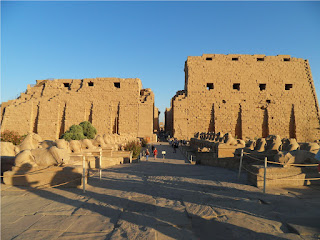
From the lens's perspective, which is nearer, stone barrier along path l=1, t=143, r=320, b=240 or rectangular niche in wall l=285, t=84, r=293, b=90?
stone barrier along path l=1, t=143, r=320, b=240

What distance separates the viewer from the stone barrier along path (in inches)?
92.9

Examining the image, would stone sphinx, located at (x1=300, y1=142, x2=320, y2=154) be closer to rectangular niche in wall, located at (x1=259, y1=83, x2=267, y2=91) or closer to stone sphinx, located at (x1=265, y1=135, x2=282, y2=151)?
stone sphinx, located at (x1=265, y1=135, x2=282, y2=151)

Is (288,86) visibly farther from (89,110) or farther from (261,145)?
(89,110)

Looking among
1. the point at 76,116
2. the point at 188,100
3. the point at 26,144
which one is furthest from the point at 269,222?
the point at 76,116

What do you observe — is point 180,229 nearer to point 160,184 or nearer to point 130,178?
point 160,184

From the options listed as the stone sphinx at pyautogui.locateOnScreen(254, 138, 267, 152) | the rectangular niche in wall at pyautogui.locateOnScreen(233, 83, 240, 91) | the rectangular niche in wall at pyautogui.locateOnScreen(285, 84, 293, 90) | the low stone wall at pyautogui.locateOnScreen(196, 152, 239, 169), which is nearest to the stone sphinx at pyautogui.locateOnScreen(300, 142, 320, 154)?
the stone sphinx at pyautogui.locateOnScreen(254, 138, 267, 152)

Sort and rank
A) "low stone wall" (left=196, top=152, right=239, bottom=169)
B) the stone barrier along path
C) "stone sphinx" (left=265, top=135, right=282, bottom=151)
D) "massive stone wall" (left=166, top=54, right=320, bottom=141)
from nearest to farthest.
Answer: the stone barrier along path → "stone sphinx" (left=265, top=135, right=282, bottom=151) → "low stone wall" (left=196, top=152, right=239, bottom=169) → "massive stone wall" (left=166, top=54, right=320, bottom=141)

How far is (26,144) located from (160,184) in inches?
186

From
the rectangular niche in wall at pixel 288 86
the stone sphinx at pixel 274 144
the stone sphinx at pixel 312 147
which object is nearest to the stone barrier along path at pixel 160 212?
the stone sphinx at pixel 312 147

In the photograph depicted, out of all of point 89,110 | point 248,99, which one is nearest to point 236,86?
point 248,99

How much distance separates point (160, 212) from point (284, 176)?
3193mm

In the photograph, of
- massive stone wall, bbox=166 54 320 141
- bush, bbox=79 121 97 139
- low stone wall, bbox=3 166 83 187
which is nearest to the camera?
low stone wall, bbox=3 166 83 187

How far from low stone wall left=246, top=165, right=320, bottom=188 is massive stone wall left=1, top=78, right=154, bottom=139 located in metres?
21.1

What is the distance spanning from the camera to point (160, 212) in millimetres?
2898
